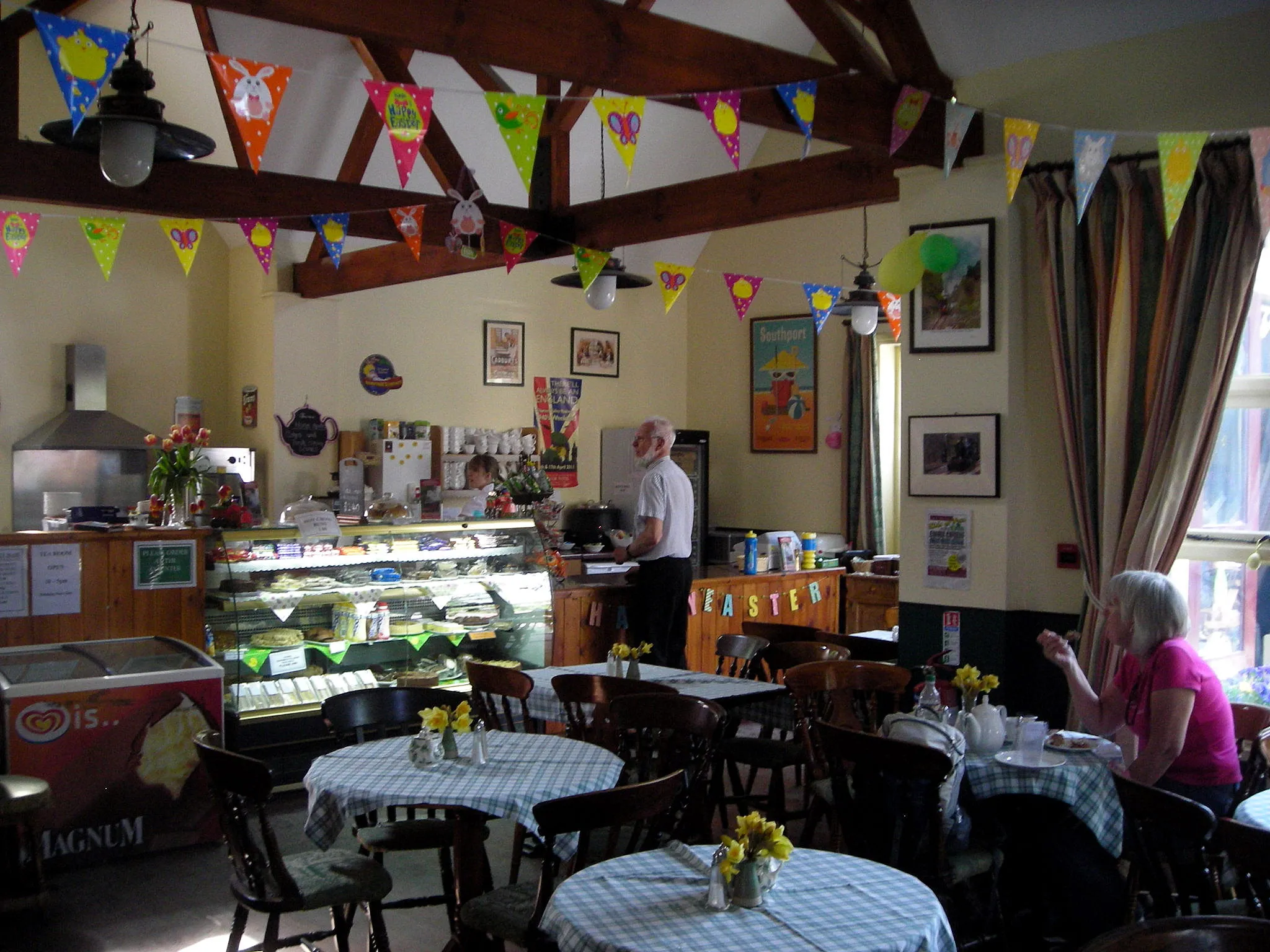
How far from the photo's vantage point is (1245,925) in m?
2.15

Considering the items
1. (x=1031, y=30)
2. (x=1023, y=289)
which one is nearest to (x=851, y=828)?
(x=1023, y=289)

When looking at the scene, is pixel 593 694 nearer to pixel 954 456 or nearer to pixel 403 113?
pixel 954 456

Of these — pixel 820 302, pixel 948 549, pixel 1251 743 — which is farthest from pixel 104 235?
pixel 1251 743

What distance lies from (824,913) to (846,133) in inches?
136

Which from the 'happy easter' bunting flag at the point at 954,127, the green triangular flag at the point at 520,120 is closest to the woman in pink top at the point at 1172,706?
the 'happy easter' bunting flag at the point at 954,127

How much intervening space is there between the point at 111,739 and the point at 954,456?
3944 millimetres

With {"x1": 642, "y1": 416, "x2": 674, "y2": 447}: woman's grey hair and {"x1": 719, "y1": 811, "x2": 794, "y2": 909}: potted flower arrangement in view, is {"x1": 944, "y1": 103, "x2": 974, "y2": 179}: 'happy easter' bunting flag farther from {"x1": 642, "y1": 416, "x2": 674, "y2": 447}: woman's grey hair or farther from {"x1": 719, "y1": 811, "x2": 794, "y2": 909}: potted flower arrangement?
{"x1": 719, "y1": 811, "x2": 794, "y2": 909}: potted flower arrangement

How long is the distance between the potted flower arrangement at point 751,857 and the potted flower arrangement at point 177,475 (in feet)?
13.2

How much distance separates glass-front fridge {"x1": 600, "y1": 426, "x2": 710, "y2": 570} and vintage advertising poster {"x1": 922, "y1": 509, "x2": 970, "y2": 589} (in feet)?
14.2

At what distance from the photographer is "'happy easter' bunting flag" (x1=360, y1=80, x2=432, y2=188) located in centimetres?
442

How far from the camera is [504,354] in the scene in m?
9.77

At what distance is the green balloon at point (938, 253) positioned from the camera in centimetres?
521

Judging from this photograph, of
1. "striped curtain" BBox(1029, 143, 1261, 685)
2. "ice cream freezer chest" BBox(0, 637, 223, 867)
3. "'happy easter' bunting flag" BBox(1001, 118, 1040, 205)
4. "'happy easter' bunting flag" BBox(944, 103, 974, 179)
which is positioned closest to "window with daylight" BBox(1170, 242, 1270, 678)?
"striped curtain" BBox(1029, 143, 1261, 685)

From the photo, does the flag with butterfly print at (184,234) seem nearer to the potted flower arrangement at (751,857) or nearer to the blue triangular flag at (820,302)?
the blue triangular flag at (820,302)
